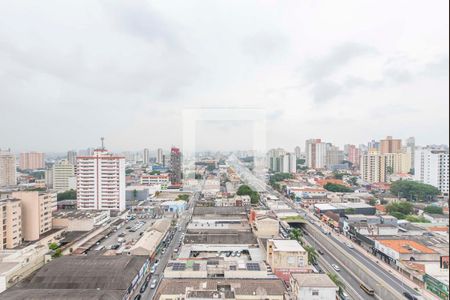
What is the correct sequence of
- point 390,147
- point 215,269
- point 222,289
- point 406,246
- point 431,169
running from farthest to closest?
point 390,147
point 431,169
point 406,246
point 215,269
point 222,289

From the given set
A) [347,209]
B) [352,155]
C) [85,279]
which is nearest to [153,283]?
[85,279]

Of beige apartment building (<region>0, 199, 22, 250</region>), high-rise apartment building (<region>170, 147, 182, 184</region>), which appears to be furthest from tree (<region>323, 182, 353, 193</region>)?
beige apartment building (<region>0, 199, 22, 250</region>)

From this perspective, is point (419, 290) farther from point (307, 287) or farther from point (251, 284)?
point (251, 284)

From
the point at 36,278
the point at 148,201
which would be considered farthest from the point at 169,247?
the point at 148,201

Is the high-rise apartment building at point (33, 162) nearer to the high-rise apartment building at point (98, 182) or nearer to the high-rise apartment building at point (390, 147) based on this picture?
the high-rise apartment building at point (98, 182)

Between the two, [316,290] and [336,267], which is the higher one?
[316,290]

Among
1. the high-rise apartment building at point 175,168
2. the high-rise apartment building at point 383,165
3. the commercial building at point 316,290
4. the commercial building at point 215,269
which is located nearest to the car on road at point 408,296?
the commercial building at point 316,290

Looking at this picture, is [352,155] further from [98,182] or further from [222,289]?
[222,289]
